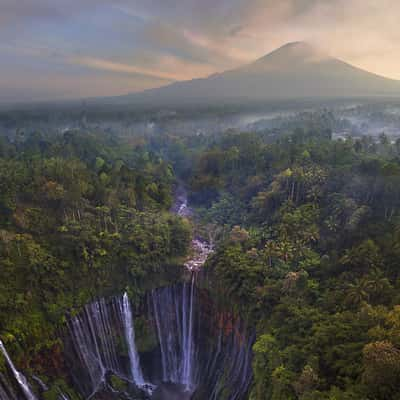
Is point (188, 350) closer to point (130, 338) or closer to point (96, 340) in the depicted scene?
point (130, 338)

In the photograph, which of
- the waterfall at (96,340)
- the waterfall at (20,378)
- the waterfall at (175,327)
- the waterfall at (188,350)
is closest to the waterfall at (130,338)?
the waterfall at (96,340)

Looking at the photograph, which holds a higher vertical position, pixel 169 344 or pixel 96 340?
pixel 96 340

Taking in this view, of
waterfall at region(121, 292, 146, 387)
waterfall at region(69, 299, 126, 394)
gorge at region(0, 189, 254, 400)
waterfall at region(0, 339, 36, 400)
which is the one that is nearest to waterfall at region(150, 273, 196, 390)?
gorge at region(0, 189, 254, 400)

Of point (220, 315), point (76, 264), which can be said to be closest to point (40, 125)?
point (76, 264)

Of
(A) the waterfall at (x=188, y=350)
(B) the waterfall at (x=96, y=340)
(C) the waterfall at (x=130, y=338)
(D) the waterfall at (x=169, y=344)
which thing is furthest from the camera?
(C) the waterfall at (x=130, y=338)

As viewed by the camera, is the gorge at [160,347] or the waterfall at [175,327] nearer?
the gorge at [160,347]

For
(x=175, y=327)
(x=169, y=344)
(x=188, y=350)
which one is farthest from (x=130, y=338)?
(x=188, y=350)

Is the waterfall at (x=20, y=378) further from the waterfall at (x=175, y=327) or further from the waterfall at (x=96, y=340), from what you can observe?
the waterfall at (x=175, y=327)

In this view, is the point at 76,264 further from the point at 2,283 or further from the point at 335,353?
the point at 335,353
